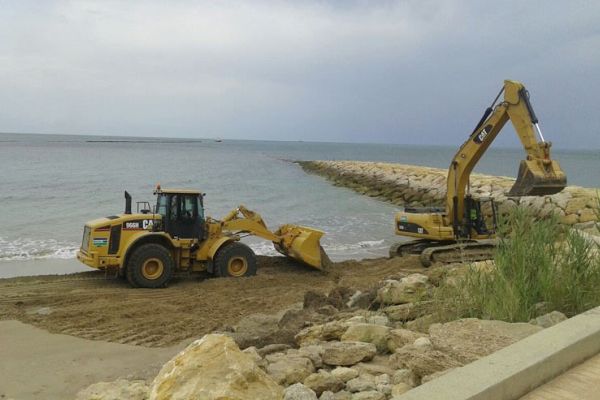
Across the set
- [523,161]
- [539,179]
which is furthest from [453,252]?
[539,179]

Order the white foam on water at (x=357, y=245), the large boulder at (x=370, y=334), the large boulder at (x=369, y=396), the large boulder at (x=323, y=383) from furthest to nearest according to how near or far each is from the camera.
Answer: the white foam on water at (x=357, y=245) → the large boulder at (x=370, y=334) → the large boulder at (x=323, y=383) → the large boulder at (x=369, y=396)

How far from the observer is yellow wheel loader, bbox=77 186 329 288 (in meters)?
11.8

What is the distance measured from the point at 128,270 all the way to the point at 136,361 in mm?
4374

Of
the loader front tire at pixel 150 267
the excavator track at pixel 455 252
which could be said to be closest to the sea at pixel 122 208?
the loader front tire at pixel 150 267

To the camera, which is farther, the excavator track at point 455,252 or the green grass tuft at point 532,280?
the excavator track at point 455,252

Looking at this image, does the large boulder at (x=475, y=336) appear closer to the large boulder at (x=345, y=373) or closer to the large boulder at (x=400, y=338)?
the large boulder at (x=400, y=338)

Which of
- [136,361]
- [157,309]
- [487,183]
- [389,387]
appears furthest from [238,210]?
[487,183]

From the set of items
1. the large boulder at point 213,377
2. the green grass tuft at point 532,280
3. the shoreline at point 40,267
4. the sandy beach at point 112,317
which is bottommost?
the shoreline at point 40,267

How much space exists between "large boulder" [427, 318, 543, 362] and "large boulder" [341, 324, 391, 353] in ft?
2.16

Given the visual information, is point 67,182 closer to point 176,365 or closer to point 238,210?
point 238,210

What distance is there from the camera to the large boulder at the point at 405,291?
25.3ft

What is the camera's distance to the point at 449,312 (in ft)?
19.0

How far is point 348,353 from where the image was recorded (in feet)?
16.7

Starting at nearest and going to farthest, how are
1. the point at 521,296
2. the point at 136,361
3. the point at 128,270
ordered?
1. the point at 521,296
2. the point at 136,361
3. the point at 128,270
